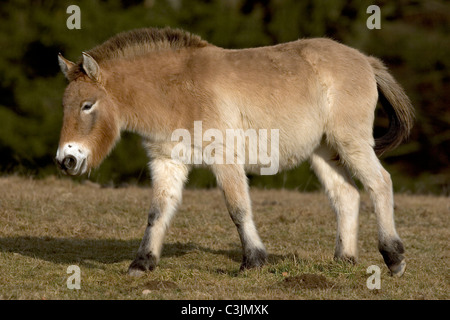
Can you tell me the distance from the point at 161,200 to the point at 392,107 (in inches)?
104

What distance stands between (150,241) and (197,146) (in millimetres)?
1016

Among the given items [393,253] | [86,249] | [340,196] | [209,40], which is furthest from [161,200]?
[209,40]

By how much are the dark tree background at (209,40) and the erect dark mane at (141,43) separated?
8.74m

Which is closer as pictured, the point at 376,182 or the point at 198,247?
the point at 376,182

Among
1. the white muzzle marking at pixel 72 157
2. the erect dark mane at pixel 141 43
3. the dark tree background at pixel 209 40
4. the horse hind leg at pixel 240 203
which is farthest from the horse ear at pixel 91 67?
the dark tree background at pixel 209 40

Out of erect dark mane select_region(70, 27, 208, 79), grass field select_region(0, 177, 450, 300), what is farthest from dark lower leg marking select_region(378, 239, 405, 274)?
erect dark mane select_region(70, 27, 208, 79)

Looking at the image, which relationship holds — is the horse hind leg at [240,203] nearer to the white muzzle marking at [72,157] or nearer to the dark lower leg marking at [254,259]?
the dark lower leg marking at [254,259]

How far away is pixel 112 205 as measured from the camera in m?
10.0

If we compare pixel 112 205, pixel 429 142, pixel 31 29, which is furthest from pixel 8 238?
pixel 429 142

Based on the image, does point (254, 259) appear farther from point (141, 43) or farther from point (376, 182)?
point (141, 43)

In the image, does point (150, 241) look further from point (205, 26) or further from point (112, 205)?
point (205, 26)

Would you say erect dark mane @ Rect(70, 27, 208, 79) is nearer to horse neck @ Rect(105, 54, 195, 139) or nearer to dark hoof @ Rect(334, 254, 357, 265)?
horse neck @ Rect(105, 54, 195, 139)

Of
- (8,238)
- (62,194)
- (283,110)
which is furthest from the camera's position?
(62,194)

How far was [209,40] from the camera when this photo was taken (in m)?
18.6
